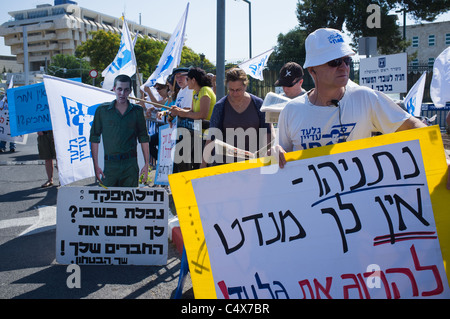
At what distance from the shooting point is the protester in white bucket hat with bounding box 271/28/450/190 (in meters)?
2.51

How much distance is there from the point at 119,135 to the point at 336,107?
3.00m

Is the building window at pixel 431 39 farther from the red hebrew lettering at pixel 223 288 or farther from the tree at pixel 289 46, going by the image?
the red hebrew lettering at pixel 223 288

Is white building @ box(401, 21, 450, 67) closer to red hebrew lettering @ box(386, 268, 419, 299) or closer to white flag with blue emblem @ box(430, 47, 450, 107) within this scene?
white flag with blue emblem @ box(430, 47, 450, 107)

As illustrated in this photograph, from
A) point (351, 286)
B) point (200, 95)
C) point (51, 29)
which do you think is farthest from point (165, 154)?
point (51, 29)

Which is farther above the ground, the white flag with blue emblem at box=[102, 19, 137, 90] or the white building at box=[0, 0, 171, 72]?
the white building at box=[0, 0, 171, 72]

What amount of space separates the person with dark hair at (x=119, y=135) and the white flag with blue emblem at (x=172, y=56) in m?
2.15

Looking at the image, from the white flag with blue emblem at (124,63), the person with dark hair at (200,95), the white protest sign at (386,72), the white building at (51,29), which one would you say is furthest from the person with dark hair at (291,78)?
the white building at (51,29)

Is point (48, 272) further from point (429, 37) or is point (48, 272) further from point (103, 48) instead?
point (429, 37)

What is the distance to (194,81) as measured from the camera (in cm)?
529

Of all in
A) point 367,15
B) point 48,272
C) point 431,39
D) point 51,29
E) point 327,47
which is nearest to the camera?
point 327,47

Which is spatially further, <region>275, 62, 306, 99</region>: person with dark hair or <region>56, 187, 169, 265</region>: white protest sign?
<region>275, 62, 306, 99</region>: person with dark hair

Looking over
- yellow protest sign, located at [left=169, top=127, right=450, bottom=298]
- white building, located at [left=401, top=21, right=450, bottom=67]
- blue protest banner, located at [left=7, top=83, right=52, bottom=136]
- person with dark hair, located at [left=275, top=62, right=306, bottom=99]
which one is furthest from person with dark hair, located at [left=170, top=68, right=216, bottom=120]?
white building, located at [left=401, top=21, right=450, bottom=67]

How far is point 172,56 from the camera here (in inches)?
282

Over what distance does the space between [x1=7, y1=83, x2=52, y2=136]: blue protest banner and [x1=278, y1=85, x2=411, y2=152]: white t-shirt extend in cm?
654
